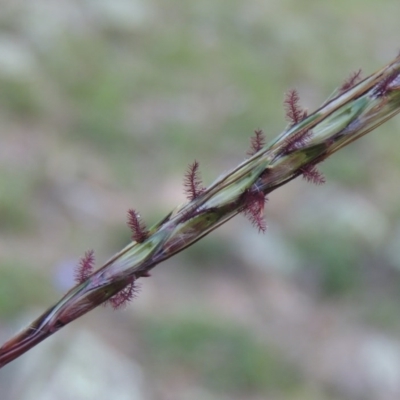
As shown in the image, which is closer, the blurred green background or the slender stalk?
the slender stalk

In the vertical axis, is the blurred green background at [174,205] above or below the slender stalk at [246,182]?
above

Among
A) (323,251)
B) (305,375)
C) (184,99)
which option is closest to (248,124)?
(184,99)

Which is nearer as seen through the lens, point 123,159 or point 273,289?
point 273,289

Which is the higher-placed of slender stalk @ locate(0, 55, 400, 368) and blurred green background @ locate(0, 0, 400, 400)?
blurred green background @ locate(0, 0, 400, 400)

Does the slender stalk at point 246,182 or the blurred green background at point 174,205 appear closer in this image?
the slender stalk at point 246,182

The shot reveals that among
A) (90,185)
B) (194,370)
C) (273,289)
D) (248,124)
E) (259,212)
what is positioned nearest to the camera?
(259,212)

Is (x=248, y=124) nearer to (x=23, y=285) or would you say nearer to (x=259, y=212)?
(x=23, y=285)

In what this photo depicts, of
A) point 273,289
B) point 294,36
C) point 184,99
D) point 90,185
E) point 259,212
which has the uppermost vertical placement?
point 294,36
